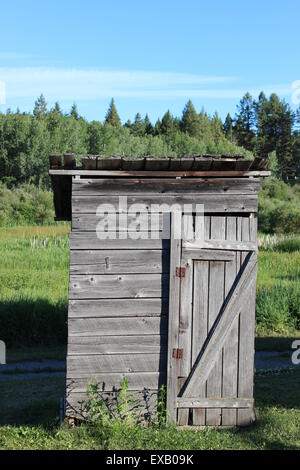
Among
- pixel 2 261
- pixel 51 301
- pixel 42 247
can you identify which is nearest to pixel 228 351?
pixel 51 301

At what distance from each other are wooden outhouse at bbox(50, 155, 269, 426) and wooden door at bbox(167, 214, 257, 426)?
0.4 inches

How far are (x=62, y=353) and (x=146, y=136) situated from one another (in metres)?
83.1

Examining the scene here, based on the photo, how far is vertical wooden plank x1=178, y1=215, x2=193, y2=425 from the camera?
6621mm

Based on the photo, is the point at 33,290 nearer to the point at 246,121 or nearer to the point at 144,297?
the point at 144,297

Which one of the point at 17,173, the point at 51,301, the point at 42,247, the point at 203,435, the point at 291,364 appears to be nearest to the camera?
the point at 203,435

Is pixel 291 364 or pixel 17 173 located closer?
pixel 291 364

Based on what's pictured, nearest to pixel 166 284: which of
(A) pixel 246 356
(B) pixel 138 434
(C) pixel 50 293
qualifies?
(A) pixel 246 356

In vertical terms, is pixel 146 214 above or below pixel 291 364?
above

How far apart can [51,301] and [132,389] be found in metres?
7.95

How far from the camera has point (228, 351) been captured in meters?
6.73

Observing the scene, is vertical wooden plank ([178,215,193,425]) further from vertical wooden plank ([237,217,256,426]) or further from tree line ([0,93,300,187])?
tree line ([0,93,300,187])

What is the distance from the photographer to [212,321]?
21.9ft

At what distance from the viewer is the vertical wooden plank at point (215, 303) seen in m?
6.70
